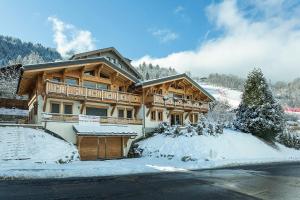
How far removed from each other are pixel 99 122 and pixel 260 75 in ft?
75.7

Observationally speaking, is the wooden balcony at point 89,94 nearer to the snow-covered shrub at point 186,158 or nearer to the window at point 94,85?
the window at point 94,85

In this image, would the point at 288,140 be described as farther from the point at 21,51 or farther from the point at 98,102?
the point at 21,51

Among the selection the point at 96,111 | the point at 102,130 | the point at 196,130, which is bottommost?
the point at 102,130

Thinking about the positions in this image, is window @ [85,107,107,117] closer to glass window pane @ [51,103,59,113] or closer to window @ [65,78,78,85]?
window @ [65,78,78,85]

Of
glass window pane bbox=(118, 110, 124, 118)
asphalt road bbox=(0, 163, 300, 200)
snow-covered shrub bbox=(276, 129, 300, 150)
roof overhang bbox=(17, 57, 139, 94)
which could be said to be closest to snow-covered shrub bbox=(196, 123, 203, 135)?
glass window pane bbox=(118, 110, 124, 118)

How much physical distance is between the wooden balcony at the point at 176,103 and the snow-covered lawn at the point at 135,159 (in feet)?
14.7

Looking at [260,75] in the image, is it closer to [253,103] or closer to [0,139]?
[253,103]

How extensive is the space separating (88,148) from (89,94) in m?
5.64

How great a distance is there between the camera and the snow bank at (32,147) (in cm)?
2223

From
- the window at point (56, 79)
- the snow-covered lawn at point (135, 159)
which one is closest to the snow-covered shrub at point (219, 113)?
the snow-covered lawn at point (135, 159)

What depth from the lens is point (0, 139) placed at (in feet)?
75.6

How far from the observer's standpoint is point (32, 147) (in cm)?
2348

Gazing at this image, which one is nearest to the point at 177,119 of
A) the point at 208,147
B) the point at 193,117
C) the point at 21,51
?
the point at 193,117

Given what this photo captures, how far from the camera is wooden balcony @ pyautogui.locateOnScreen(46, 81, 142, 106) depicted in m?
28.7
